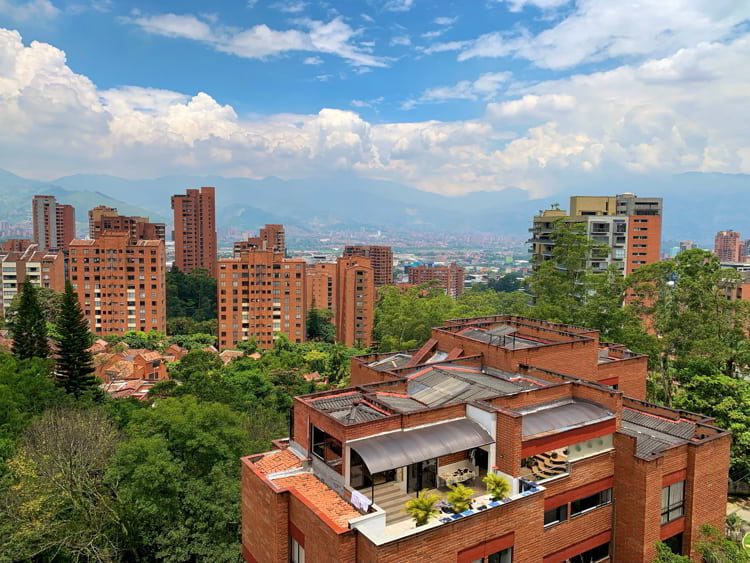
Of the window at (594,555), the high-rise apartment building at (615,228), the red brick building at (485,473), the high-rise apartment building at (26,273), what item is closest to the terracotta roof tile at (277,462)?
the red brick building at (485,473)

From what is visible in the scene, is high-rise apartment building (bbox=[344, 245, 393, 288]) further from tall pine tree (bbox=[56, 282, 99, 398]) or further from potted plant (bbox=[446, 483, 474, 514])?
potted plant (bbox=[446, 483, 474, 514])

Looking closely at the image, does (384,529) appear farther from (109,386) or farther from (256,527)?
(109,386)

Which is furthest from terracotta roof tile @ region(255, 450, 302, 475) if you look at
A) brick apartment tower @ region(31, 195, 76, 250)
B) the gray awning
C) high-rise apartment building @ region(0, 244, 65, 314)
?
brick apartment tower @ region(31, 195, 76, 250)

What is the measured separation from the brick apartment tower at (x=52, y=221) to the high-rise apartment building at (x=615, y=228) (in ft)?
417

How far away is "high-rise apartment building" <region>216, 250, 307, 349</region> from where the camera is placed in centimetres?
7581

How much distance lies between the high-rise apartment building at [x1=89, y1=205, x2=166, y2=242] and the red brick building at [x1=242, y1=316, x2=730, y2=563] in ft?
322

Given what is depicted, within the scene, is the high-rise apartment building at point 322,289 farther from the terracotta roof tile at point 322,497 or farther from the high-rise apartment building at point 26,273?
the terracotta roof tile at point 322,497

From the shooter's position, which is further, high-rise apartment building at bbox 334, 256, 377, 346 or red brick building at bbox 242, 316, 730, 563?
high-rise apartment building at bbox 334, 256, 377, 346

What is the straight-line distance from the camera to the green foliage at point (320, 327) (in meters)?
85.9

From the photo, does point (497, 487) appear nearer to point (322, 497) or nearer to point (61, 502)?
point (322, 497)

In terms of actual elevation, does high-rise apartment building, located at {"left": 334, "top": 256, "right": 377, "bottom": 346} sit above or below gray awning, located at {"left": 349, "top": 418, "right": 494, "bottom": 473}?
below

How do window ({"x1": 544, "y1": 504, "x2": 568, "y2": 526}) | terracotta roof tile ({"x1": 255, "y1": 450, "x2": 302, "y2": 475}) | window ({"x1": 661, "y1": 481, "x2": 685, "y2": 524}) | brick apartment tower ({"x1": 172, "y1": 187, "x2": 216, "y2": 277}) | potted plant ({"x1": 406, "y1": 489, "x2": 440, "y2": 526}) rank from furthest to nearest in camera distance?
brick apartment tower ({"x1": 172, "y1": 187, "x2": 216, "y2": 277}), window ({"x1": 661, "y1": 481, "x2": 685, "y2": 524}), terracotta roof tile ({"x1": 255, "y1": 450, "x2": 302, "y2": 475}), window ({"x1": 544, "y1": 504, "x2": 568, "y2": 526}), potted plant ({"x1": 406, "y1": 489, "x2": 440, "y2": 526})

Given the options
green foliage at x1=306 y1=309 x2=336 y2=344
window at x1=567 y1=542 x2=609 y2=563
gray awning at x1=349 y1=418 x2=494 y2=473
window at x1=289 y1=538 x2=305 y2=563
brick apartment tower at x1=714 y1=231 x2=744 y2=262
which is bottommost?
green foliage at x1=306 y1=309 x2=336 y2=344

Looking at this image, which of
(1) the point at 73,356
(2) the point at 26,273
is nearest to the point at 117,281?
(2) the point at 26,273
